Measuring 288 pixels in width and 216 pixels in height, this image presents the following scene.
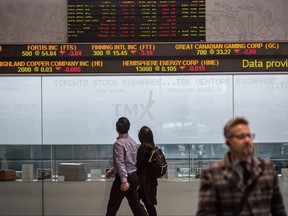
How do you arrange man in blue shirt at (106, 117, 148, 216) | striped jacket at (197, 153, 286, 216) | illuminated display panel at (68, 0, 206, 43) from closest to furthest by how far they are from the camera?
striped jacket at (197, 153, 286, 216), man in blue shirt at (106, 117, 148, 216), illuminated display panel at (68, 0, 206, 43)

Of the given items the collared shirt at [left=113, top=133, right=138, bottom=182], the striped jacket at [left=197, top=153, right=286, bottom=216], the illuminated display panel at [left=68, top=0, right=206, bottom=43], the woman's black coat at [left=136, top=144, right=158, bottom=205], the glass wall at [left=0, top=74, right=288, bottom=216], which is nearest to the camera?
the striped jacket at [left=197, top=153, right=286, bottom=216]

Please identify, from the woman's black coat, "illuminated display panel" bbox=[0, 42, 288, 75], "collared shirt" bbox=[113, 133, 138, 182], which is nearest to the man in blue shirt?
"collared shirt" bbox=[113, 133, 138, 182]

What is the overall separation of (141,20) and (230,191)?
4.51 m

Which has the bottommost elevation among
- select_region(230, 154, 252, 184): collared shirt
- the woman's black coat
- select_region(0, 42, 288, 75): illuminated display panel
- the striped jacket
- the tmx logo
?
the woman's black coat

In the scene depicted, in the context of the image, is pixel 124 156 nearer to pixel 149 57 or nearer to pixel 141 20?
pixel 149 57

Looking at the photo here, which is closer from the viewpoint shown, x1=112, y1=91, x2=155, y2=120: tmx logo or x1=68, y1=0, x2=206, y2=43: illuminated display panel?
x1=68, y1=0, x2=206, y2=43: illuminated display panel

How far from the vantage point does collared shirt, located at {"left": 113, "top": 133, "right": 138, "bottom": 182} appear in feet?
21.9

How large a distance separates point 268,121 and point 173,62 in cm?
156

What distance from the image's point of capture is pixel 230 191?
3.46 meters

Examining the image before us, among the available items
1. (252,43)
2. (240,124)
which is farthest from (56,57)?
(240,124)

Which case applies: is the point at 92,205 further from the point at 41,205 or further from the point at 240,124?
the point at 240,124

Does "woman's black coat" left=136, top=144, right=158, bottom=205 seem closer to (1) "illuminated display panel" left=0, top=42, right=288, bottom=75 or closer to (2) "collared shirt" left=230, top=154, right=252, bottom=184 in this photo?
(1) "illuminated display panel" left=0, top=42, right=288, bottom=75

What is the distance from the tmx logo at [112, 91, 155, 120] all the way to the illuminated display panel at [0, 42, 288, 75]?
572 mm

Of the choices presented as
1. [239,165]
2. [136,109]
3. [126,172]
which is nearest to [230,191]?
[239,165]
